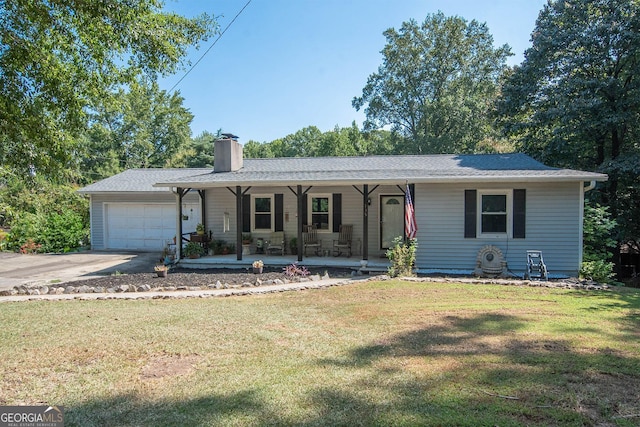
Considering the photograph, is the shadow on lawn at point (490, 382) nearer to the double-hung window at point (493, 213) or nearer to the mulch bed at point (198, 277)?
the mulch bed at point (198, 277)

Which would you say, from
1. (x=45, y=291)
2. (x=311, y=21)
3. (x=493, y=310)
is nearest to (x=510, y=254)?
(x=493, y=310)

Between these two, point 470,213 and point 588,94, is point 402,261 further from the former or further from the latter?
point 588,94

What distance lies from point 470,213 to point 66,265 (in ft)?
40.3

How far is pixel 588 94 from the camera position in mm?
13961

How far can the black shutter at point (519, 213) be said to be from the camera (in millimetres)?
10117

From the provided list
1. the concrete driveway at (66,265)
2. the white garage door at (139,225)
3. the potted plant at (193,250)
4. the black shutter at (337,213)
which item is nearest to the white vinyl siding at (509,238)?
the black shutter at (337,213)

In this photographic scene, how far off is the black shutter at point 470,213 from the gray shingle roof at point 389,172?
0.60 metres

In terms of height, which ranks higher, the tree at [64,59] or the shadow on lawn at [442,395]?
the tree at [64,59]

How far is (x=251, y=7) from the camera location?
966 cm

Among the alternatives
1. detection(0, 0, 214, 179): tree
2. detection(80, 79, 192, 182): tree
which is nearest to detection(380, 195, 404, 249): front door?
detection(0, 0, 214, 179): tree

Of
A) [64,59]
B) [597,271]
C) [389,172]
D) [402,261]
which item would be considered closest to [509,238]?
[597,271]

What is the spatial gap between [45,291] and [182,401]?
6866 mm

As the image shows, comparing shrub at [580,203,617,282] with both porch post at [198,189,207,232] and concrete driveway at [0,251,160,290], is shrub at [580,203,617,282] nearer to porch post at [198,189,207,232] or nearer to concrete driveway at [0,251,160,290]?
porch post at [198,189,207,232]

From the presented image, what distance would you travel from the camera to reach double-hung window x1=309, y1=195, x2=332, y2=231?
12789 millimetres
